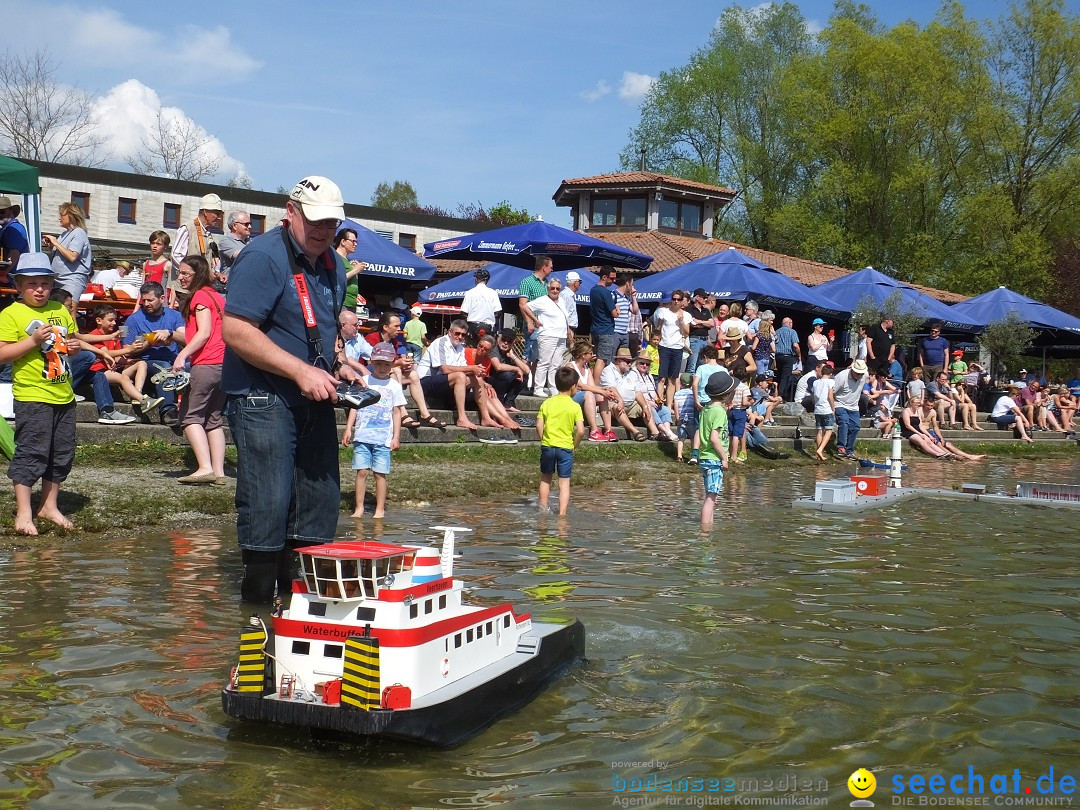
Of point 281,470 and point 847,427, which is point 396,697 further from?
point 847,427

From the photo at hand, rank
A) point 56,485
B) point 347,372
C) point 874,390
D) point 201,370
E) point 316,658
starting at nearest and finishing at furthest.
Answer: point 316,658 → point 347,372 → point 56,485 → point 201,370 → point 874,390

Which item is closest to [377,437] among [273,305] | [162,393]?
[162,393]

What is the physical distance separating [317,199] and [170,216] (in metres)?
45.6

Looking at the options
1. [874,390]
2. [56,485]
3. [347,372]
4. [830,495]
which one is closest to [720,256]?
[874,390]

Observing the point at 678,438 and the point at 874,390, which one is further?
the point at 874,390

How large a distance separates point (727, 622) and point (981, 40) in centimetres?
5059

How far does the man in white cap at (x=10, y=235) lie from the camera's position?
14422mm

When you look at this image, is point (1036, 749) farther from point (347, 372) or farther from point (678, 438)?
point (678, 438)

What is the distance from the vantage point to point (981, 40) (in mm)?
50625

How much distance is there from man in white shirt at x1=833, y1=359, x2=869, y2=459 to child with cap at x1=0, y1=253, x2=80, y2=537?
1649 cm

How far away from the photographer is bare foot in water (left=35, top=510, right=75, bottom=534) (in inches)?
383

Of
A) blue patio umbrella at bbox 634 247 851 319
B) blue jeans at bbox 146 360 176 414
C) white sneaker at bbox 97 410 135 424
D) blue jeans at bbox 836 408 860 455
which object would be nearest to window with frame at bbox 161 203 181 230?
blue patio umbrella at bbox 634 247 851 319

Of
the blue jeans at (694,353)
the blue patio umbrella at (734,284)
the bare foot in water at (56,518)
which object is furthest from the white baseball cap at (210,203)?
the blue patio umbrella at (734,284)

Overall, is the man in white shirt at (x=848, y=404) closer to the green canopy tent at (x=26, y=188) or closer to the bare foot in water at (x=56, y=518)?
the green canopy tent at (x=26, y=188)
